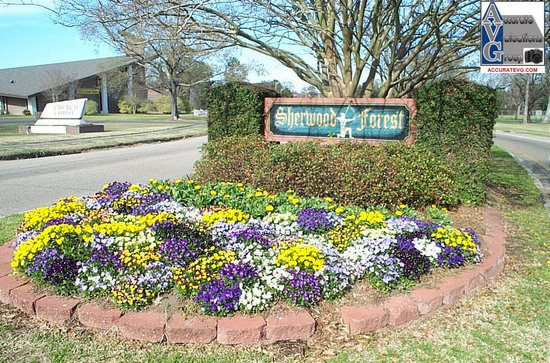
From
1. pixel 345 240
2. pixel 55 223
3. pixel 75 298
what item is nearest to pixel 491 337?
pixel 345 240

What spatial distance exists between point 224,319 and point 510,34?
6841 millimetres

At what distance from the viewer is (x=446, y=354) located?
8.86 ft

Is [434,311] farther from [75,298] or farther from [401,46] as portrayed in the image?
[401,46]

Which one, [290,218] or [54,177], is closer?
[290,218]

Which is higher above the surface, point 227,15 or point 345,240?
point 227,15

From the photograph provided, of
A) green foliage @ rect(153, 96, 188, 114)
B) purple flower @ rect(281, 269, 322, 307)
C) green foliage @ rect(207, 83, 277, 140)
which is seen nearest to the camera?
purple flower @ rect(281, 269, 322, 307)

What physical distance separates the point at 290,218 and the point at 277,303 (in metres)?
1.27

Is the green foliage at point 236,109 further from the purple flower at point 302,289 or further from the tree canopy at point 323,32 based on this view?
the purple flower at point 302,289

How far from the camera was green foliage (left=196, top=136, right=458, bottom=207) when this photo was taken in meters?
5.09

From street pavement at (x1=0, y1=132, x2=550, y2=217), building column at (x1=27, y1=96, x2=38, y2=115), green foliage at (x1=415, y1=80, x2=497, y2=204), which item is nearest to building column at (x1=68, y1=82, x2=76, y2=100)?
building column at (x1=27, y1=96, x2=38, y2=115)

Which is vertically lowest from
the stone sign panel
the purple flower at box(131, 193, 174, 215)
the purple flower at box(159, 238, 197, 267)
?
the purple flower at box(159, 238, 197, 267)

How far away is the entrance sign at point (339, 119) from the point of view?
6.37m

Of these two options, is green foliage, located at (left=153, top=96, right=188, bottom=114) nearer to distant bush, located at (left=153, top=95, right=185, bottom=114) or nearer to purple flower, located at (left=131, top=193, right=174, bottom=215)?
distant bush, located at (left=153, top=95, right=185, bottom=114)

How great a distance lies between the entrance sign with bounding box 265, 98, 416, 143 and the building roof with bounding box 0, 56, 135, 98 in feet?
142
